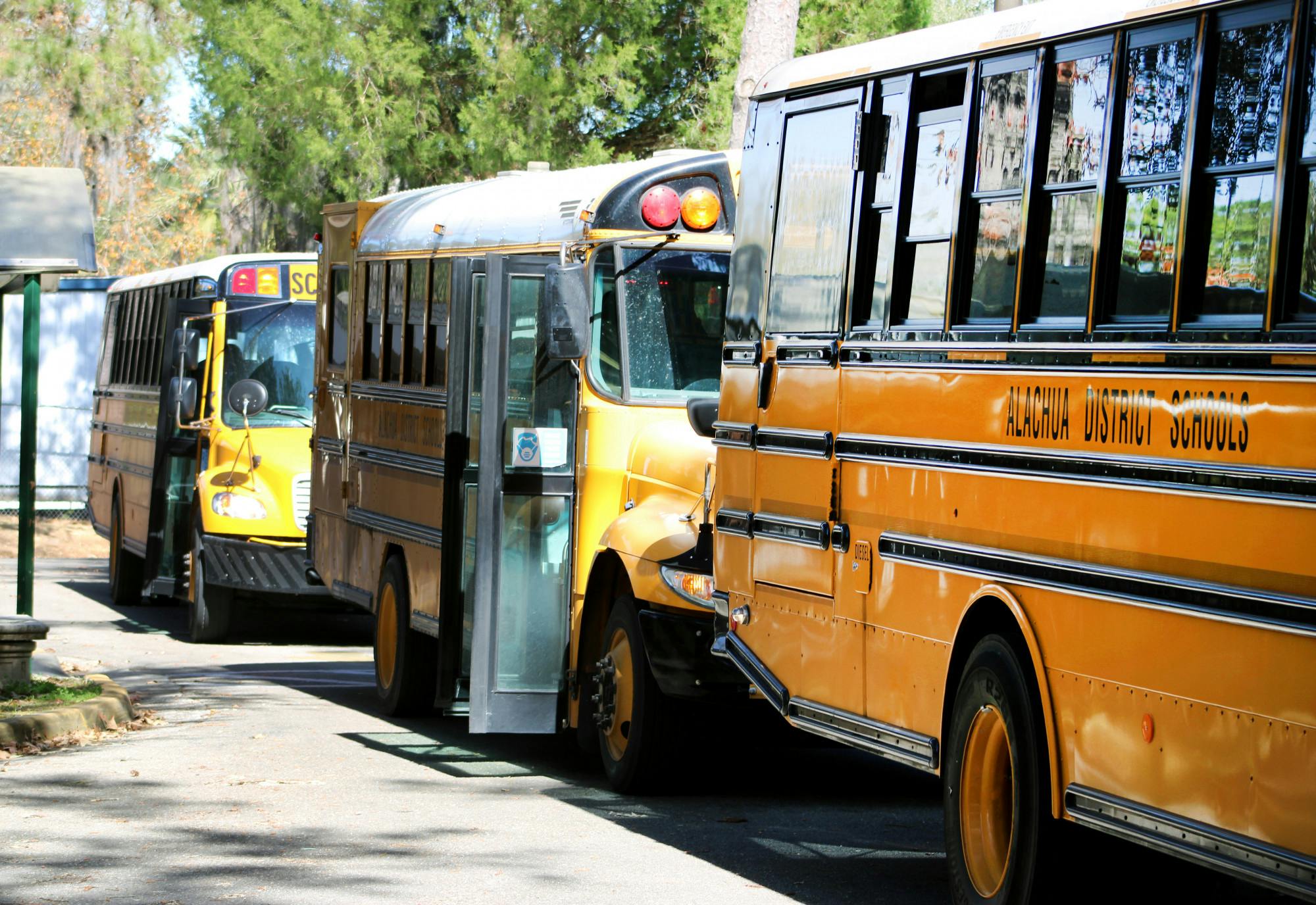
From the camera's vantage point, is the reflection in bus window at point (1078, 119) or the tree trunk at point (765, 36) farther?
the tree trunk at point (765, 36)

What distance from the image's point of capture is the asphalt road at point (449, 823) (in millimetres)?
7629

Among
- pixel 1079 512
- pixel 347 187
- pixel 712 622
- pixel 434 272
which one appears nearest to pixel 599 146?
pixel 347 187

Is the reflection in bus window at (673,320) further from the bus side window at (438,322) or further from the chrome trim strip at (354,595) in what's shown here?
the chrome trim strip at (354,595)

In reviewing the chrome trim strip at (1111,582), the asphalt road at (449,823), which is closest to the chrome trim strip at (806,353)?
the chrome trim strip at (1111,582)

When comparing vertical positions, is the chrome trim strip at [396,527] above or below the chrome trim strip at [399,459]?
below

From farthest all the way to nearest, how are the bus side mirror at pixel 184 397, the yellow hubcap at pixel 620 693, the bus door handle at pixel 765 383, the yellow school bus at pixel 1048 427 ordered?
the bus side mirror at pixel 184 397
the yellow hubcap at pixel 620 693
the bus door handle at pixel 765 383
the yellow school bus at pixel 1048 427

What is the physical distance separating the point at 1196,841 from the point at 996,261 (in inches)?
82.5

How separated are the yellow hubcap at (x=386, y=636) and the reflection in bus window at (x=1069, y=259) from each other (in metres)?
6.79

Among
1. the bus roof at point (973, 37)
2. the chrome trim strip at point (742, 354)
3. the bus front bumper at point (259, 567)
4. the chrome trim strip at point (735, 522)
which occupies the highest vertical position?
the bus roof at point (973, 37)

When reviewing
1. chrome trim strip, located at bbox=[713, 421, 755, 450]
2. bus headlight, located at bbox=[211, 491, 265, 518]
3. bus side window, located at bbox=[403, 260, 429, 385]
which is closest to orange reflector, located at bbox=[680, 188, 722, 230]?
chrome trim strip, located at bbox=[713, 421, 755, 450]

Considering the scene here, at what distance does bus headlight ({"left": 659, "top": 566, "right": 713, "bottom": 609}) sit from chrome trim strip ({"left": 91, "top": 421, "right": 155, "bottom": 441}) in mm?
10935

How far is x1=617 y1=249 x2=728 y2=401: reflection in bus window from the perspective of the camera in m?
10.4

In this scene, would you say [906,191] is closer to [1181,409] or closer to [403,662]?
[1181,409]

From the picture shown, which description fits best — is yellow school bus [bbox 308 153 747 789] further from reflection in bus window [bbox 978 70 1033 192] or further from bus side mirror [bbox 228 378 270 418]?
bus side mirror [bbox 228 378 270 418]
